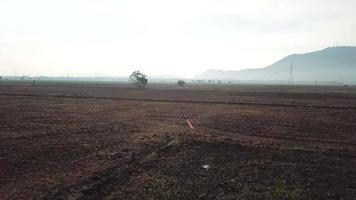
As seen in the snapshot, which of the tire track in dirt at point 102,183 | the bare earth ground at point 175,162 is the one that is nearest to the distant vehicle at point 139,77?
the bare earth ground at point 175,162

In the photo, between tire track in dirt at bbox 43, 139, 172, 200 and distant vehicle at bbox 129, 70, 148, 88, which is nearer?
tire track in dirt at bbox 43, 139, 172, 200

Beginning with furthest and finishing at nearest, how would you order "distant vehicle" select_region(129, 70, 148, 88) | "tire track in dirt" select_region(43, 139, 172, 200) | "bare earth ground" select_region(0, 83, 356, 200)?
1. "distant vehicle" select_region(129, 70, 148, 88)
2. "bare earth ground" select_region(0, 83, 356, 200)
3. "tire track in dirt" select_region(43, 139, 172, 200)

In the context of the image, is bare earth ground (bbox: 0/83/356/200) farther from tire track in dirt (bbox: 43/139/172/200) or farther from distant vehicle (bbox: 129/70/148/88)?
distant vehicle (bbox: 129/70/148/88)

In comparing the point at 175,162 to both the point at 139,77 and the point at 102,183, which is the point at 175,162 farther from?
the point at 139,77

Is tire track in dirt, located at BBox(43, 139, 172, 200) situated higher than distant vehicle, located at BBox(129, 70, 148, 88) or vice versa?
distant vehicle, located at BBox(129, 70, 148, 88)

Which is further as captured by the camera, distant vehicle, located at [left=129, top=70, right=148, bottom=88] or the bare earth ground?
distant vehicle, located at [left=129, top=70, right=148, bottom=88]

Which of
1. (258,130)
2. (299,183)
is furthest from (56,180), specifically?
(258,130)

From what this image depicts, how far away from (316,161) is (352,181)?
2.96 m

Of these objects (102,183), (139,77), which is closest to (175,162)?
(102,183)

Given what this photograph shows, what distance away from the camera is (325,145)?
19438mm

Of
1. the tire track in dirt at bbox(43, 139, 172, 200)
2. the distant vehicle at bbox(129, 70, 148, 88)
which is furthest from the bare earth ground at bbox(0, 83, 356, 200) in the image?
the distant vehicle at bbox(129, 70, 148, 88)

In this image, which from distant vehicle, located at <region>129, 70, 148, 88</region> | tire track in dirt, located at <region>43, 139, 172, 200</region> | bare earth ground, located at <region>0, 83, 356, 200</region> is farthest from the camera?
distant vehicle, located at <region>129, 70, 148, 88</region>

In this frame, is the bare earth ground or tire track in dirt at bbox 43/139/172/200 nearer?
tire track in dirt at bbox 43/139/172/200

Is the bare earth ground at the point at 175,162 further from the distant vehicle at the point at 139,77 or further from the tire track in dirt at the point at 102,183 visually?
the distant vehicle at the point at 139,77
